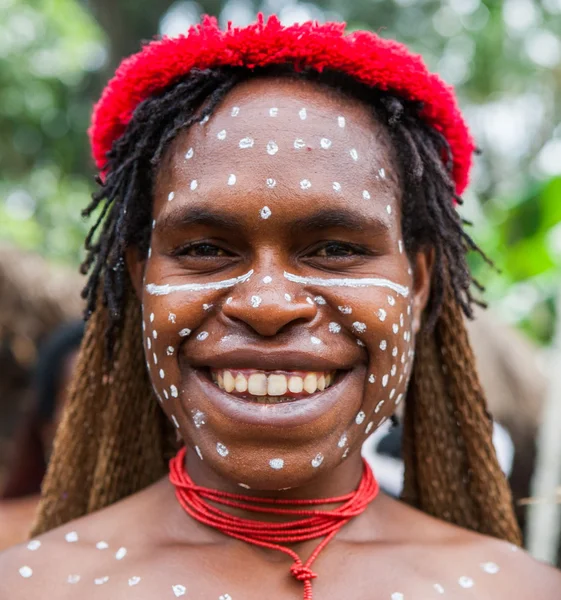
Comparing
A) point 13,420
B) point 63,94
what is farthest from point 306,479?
point 63,94

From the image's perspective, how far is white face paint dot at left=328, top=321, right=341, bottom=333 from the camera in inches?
66.2

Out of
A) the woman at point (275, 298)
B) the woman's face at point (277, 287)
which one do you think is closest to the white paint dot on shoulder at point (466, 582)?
the woman at point (275, 298)

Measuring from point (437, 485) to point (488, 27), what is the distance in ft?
61.0

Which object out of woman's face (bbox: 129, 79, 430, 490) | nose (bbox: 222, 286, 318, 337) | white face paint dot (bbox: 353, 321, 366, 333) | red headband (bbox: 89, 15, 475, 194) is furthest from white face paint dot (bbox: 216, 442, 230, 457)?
red headband (bbox: 89, 15, 475, 194)

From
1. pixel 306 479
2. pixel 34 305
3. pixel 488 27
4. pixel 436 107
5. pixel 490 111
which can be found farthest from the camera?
pixel 490 111

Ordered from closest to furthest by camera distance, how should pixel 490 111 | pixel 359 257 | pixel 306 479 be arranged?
pixel 306 479, pixel 359 257, pixel 490 111

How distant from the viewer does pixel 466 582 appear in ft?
6.00

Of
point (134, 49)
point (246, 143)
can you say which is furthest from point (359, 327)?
point (134, 49)

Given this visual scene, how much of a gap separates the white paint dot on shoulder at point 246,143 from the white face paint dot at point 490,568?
1234 mm

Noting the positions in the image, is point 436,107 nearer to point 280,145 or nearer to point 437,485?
point 280,145

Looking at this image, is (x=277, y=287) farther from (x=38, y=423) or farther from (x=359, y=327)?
(x=38, y=423)

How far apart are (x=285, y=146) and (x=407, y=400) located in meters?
0.97

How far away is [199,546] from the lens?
5.89 ft

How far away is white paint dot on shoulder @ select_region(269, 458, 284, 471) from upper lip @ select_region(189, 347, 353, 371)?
20 cm
